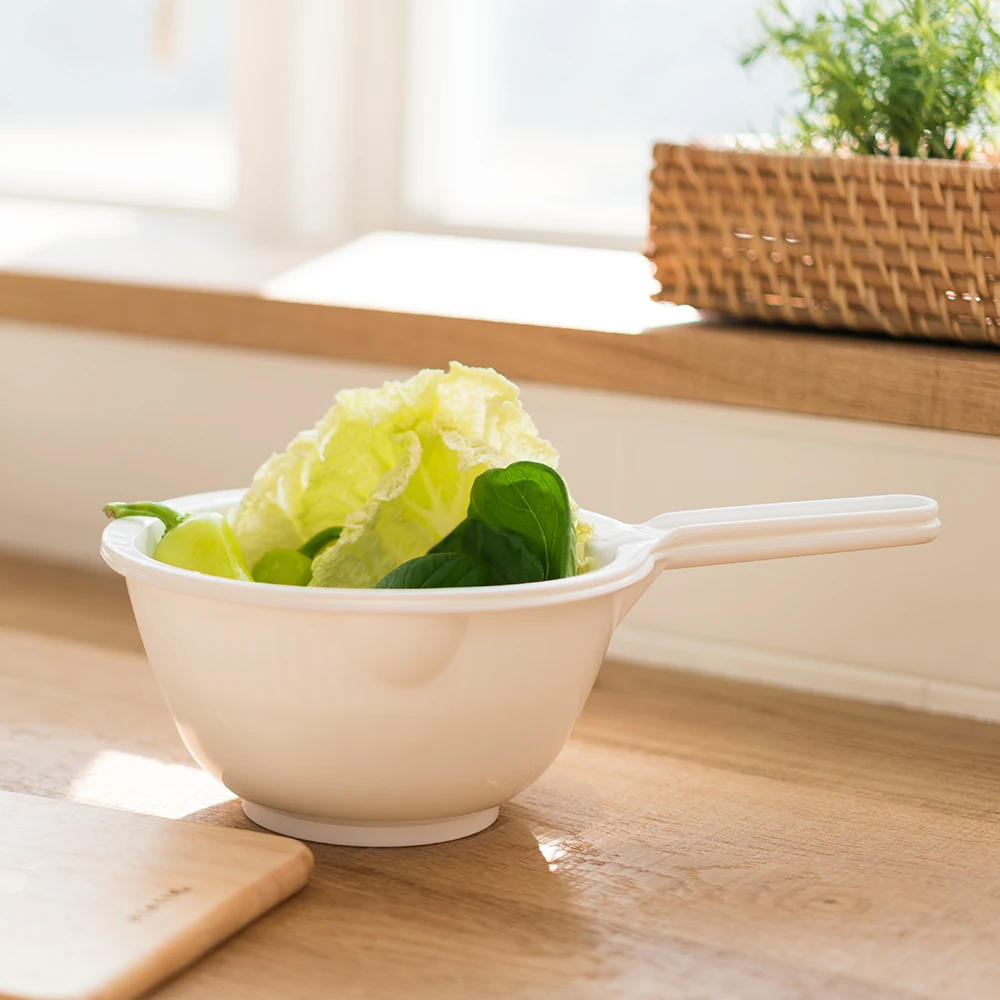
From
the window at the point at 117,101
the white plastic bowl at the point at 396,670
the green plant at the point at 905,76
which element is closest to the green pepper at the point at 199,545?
the white plastic bowl at the point at 396,670

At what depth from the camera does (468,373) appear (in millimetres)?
727

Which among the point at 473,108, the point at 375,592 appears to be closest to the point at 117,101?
the point at 473,108

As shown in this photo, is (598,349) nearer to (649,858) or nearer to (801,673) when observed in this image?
(801,673)

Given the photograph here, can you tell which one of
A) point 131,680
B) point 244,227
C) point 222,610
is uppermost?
point 244,227

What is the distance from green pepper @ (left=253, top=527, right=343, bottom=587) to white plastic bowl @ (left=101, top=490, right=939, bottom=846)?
0.20ft

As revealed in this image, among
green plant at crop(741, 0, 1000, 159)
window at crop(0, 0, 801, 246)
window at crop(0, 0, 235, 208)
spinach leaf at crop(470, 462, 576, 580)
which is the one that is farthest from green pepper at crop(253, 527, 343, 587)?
window at crop(0, 0, 235, 208)

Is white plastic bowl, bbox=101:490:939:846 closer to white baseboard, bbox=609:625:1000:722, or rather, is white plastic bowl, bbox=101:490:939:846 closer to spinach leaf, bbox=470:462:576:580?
spinach leaf, bbox=470:462:576:580

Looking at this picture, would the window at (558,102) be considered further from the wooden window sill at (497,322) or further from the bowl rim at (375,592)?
the bowl rim at (375,592)

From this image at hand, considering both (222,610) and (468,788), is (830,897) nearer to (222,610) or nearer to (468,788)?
(468,788)

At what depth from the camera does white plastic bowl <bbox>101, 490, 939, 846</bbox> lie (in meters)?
0.61

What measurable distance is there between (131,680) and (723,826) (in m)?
0.39

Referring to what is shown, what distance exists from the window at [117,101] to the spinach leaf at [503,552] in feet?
3.23

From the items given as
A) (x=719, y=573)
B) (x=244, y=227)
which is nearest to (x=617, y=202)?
(x=244, y=227)

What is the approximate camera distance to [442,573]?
639 millimetres
